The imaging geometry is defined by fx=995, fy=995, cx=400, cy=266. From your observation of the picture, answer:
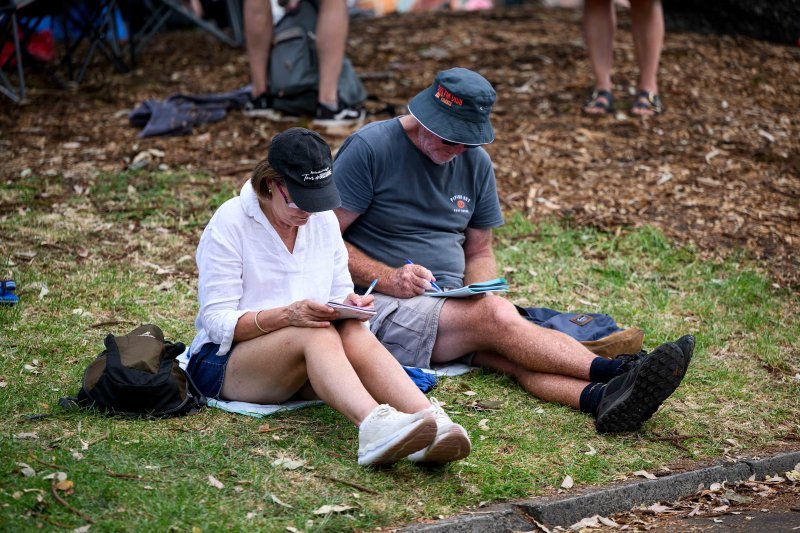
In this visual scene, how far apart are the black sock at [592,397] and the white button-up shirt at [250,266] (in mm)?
1199

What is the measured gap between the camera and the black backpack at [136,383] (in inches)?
160

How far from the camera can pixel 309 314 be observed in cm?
402

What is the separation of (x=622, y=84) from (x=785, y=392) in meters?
4.93

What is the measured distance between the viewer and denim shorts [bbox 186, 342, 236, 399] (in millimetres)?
4254

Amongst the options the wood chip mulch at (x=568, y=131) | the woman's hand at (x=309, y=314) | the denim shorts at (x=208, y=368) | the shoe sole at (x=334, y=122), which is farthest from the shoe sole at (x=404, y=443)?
the shoe sole at (x=334, y=122)

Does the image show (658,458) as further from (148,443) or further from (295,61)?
(295,61)

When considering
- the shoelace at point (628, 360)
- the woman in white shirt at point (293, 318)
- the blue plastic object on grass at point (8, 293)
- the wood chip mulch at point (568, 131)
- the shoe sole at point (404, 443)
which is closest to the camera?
the shoe sole at point (404, 443)

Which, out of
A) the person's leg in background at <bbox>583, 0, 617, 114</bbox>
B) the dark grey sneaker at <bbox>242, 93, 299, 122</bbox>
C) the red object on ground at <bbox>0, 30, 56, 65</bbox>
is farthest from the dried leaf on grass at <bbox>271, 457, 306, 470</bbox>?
the red object on ground at <bbox>0, 30, 56, 65</bbox>

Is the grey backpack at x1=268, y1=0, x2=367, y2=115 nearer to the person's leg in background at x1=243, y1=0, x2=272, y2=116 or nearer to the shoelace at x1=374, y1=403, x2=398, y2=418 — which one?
the person's leg in background at x1=243, y1=0, x2=272, y2=116

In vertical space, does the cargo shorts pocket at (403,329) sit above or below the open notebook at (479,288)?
below

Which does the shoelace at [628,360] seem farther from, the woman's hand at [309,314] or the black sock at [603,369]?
the woman's hand at [309,314]

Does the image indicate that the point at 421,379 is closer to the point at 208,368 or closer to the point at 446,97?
the point at 208,368

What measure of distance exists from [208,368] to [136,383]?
0.35m

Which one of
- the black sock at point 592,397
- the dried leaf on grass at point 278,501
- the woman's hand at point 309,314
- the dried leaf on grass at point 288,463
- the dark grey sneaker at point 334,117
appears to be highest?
the woman's hand at point 309,314
